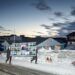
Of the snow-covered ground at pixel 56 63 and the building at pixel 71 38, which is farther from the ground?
the building at pixel 71 38

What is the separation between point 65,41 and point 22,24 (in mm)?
1441

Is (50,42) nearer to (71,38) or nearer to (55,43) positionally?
(55,43)

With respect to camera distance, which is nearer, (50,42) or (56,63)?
(56,63)

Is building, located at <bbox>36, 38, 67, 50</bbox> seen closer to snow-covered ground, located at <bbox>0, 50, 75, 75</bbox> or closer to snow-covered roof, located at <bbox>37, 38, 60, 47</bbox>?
snow-covered roof, located at <bbox>37, 38, 60, 47</bbox>

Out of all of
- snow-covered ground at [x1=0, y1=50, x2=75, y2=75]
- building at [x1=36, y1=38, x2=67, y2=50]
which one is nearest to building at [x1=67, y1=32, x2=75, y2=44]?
building at [x1=36, y1=38, x2=67, y2=50]

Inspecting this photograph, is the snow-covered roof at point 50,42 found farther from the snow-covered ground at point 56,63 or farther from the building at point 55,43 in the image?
the snow-covered ground at point 56,63

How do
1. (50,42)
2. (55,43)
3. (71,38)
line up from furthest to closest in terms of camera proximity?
(50,42), (55,43), (71,38)

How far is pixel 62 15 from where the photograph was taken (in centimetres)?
626

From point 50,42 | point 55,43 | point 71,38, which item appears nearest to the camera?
point 71,38

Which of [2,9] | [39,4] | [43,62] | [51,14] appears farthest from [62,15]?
[2,9]

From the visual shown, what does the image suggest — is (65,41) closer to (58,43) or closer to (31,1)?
(58,43)

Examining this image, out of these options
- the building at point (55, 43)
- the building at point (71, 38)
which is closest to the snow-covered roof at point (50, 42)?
the building at point (55, 43)

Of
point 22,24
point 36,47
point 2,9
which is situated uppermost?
point 2,9

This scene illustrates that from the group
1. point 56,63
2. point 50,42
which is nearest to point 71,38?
point 50,42
